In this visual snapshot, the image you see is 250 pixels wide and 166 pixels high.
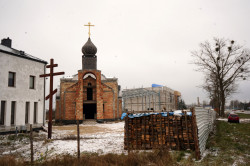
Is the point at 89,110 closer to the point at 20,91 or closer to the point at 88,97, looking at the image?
the point at 88,97

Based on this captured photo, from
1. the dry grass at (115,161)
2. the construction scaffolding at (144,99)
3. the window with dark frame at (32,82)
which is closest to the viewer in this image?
the dry grass at (115,161)

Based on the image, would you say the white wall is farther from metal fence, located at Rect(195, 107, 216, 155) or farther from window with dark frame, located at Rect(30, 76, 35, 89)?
metal fence, located at Rect(195, 107, 216, 155)

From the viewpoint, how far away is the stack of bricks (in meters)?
8.93

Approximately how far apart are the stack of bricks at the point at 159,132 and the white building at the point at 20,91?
38.4ft

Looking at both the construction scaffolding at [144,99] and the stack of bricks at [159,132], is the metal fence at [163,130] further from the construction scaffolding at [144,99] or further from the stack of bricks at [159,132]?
the construction scaffolding at [144,99]

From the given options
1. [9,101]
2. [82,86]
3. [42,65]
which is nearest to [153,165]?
[9,101]

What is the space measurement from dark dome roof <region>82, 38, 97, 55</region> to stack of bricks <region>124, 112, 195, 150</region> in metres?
24.2

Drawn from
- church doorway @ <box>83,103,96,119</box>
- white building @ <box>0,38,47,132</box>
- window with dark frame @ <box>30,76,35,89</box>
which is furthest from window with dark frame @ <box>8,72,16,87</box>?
church doorway @ <box>83,103,96,119</box>

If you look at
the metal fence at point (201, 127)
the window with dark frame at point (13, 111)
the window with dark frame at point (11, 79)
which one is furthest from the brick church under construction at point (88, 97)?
the metal fence at point (201, 127)

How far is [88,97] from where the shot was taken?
109 ft

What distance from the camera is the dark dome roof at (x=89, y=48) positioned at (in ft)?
105

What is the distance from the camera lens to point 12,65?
1688 cm

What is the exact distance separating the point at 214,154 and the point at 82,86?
78.1 feet

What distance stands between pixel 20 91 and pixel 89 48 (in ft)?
54.1
